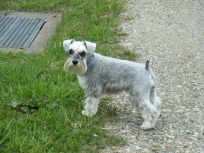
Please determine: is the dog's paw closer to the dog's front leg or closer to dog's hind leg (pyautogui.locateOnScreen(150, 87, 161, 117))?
dog's hind leg (pyautogui.locateOnScreen(150, 87, 161, 117))

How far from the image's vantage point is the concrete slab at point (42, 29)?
25.5ft

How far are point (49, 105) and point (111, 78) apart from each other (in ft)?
3.30

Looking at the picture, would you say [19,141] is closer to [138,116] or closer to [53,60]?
[138,116]

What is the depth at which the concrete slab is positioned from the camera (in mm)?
7779

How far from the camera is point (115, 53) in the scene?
24.6 ft

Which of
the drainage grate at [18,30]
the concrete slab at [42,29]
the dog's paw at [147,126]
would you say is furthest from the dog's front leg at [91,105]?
the drainage grate at [18,30]

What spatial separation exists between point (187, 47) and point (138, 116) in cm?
313

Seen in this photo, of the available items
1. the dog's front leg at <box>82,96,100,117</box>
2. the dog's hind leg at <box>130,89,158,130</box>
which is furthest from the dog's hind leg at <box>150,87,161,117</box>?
the dog's front leg at <box>82,96,100,117</box>

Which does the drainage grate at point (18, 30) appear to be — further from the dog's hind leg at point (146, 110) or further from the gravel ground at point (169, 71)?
the dog's hind leg at point (146, 110)

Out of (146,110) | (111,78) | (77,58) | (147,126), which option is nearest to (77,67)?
(77,58)

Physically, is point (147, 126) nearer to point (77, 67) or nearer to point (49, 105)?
point (77, 67)

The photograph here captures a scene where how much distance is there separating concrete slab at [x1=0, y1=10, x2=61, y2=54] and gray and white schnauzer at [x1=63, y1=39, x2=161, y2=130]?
109 inches

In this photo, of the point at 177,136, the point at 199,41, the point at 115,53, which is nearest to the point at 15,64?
the point at 115,53

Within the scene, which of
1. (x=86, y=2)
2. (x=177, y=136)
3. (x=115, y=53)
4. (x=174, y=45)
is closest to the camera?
(x=177, y=136)
